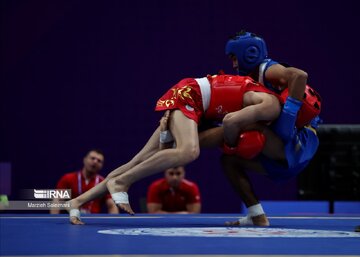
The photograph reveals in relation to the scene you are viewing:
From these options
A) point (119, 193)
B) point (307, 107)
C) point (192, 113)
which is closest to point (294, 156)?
point (307, 107)

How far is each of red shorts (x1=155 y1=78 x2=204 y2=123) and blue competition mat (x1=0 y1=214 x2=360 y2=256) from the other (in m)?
0.66

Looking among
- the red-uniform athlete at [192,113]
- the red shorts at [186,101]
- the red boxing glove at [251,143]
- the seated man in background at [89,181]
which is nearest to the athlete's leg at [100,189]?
the red-uniform athlete at [192,113]

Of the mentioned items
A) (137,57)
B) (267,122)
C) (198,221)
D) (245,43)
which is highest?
(137,57)

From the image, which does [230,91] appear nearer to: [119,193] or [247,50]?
[247,50]

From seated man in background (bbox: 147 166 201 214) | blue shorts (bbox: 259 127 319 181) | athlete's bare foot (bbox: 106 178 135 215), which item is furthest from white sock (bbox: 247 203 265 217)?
seated man in background (bbox: 147 166 201 214)

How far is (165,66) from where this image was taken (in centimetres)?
816

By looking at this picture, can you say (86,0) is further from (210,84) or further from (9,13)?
(210,84)

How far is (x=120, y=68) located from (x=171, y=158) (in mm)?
4173

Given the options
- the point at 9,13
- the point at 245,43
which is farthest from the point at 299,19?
the point at 245,43

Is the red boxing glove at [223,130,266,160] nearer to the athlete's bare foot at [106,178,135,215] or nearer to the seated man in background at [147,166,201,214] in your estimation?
the athlete's bare foot at [106,178,135,215]

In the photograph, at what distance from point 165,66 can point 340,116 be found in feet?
6.75

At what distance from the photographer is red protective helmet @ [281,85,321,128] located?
14.1 feet

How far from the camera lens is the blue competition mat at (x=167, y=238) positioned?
2809mm

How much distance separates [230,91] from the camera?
14.0 feet
